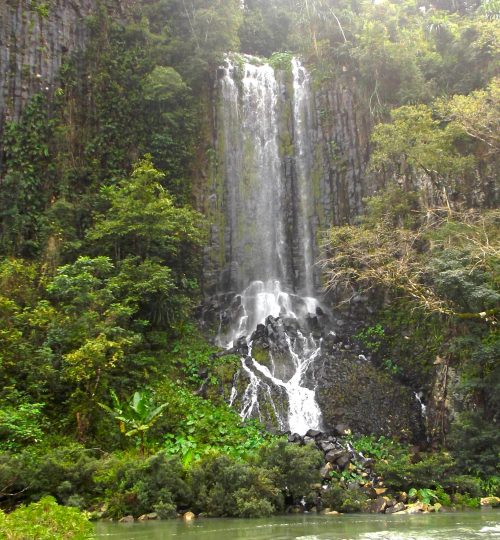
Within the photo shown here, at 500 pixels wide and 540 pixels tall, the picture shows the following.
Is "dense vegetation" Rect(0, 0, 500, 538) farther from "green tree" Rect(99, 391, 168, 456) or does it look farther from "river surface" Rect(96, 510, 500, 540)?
"river surface" Rect(96, 510, 500, 540)

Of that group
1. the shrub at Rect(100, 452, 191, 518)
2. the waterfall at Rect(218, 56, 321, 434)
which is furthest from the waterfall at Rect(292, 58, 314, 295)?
the shrub at Rect(100, 452, 191, 518)

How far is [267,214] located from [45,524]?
1746 centimetres

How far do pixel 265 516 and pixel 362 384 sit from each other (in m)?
6.70

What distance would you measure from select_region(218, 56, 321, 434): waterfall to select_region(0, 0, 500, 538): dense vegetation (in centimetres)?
107

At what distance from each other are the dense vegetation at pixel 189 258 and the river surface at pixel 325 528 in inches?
29.7

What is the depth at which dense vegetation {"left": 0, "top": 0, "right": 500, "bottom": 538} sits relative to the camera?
11086 mm

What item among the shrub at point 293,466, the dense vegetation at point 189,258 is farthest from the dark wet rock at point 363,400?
the shrub at point 293,466

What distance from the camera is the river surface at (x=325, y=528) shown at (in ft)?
25.8

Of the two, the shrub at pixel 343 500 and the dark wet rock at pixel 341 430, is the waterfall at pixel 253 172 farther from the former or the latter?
the shrub at pixel 343 500

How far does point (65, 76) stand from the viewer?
2208cm

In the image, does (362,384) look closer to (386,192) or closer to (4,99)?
(386,192)

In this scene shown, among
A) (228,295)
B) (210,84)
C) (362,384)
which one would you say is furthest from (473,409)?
(210,84)

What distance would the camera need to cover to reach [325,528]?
8.81 meters

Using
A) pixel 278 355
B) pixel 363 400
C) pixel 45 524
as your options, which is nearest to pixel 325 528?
pixel 45 524
